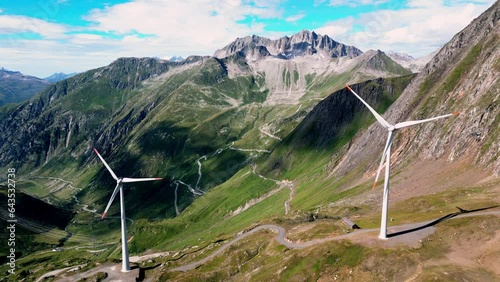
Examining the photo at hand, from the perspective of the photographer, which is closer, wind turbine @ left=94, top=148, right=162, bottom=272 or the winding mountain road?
the winding mountain road

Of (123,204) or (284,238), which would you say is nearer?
(123,204)

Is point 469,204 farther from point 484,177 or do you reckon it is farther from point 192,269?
point 192,269

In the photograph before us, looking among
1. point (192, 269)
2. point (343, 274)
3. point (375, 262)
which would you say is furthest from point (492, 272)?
point (192, 269)

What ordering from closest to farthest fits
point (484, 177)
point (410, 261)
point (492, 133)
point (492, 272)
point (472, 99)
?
1. point (492, 272)
2. point (410, 261)
3. point (484, 177)
4. point (492, 133)
5. point (472, 99)

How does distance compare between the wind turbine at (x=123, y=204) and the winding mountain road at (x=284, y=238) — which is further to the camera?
the wind turbine at (x=123, y=204)

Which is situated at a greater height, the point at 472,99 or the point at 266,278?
the point at 472,99

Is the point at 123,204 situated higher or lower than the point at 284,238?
higher

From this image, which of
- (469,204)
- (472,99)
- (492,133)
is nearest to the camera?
(469,204)

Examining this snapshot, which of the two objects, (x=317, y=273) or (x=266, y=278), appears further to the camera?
(x=266, y=278)

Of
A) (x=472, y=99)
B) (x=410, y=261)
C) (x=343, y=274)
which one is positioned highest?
(x=472, y=99)

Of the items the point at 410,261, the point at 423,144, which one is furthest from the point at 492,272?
the point at 423,144
